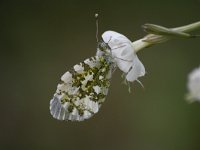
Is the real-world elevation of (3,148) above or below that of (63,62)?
below

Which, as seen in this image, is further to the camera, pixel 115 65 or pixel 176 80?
pixel 176 80

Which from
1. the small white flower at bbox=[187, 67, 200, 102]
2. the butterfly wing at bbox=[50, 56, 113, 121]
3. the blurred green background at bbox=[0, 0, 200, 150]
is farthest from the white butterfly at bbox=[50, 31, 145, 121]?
the blurred green background at bbox=[0, 0, 200, 150]

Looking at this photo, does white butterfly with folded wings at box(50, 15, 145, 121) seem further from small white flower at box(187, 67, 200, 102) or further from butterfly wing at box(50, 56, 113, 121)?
small white flower at box(187, 67, 200, 102)

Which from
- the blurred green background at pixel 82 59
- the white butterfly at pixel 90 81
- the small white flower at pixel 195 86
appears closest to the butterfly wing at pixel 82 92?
the white butterfly at pixel 90 81

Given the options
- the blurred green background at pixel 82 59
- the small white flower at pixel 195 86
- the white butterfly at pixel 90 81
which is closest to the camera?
the white butterfly at pixel 90 81

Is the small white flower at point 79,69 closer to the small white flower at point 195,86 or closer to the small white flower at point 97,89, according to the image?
the small white flower at point 97,89

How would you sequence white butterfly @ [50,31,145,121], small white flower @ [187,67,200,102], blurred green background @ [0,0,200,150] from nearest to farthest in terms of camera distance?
white butterfly @ [50,31,145,121] < small white flower @ [187,67,200,102] < blurred green background @ [0,0,200,150]

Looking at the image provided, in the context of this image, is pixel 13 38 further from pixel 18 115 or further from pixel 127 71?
pixel 127 71
